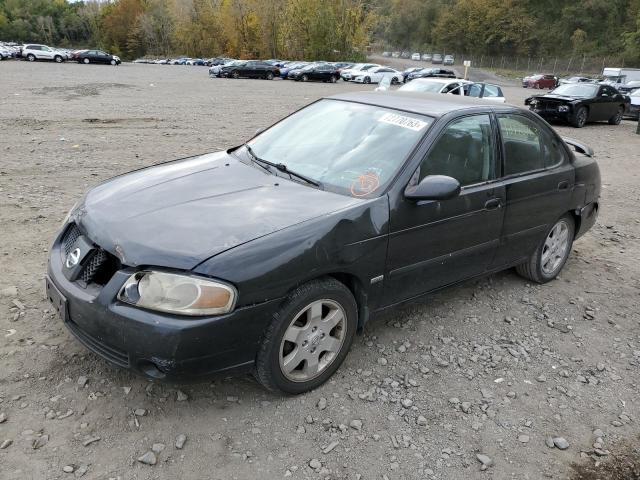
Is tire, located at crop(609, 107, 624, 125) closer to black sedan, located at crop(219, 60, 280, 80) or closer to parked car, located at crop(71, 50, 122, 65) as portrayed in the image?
black sedan, located at crop(219, 60, 280, 80)

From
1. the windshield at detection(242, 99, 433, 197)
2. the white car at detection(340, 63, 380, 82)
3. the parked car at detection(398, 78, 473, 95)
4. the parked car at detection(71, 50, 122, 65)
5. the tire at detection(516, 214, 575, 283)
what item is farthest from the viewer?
the parked car at detection(71, 50, 122, 65)

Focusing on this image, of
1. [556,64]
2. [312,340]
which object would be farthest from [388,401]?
[556,64]

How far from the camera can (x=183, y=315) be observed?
2.42 m

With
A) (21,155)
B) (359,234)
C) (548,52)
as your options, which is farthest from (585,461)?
(548,52)

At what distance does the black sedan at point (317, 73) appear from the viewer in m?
38.6

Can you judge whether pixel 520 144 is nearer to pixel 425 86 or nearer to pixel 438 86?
pixel 438 86

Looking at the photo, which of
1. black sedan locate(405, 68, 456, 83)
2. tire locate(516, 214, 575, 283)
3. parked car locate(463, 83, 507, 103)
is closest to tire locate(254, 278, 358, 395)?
tire locate(516, 214, 575, 283)

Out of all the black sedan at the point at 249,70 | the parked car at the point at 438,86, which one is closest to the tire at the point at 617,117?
the parked car at the point at 438,86

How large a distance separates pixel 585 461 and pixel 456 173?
6.13 feet

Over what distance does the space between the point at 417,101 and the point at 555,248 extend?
2.00m

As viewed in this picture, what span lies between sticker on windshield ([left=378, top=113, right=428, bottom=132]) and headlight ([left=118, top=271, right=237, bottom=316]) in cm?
173

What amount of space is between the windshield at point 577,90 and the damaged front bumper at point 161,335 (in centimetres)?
1685

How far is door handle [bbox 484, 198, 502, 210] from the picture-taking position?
366 cm

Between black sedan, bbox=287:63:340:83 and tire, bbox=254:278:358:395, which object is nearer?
tire, bbox=254:278:358:395
